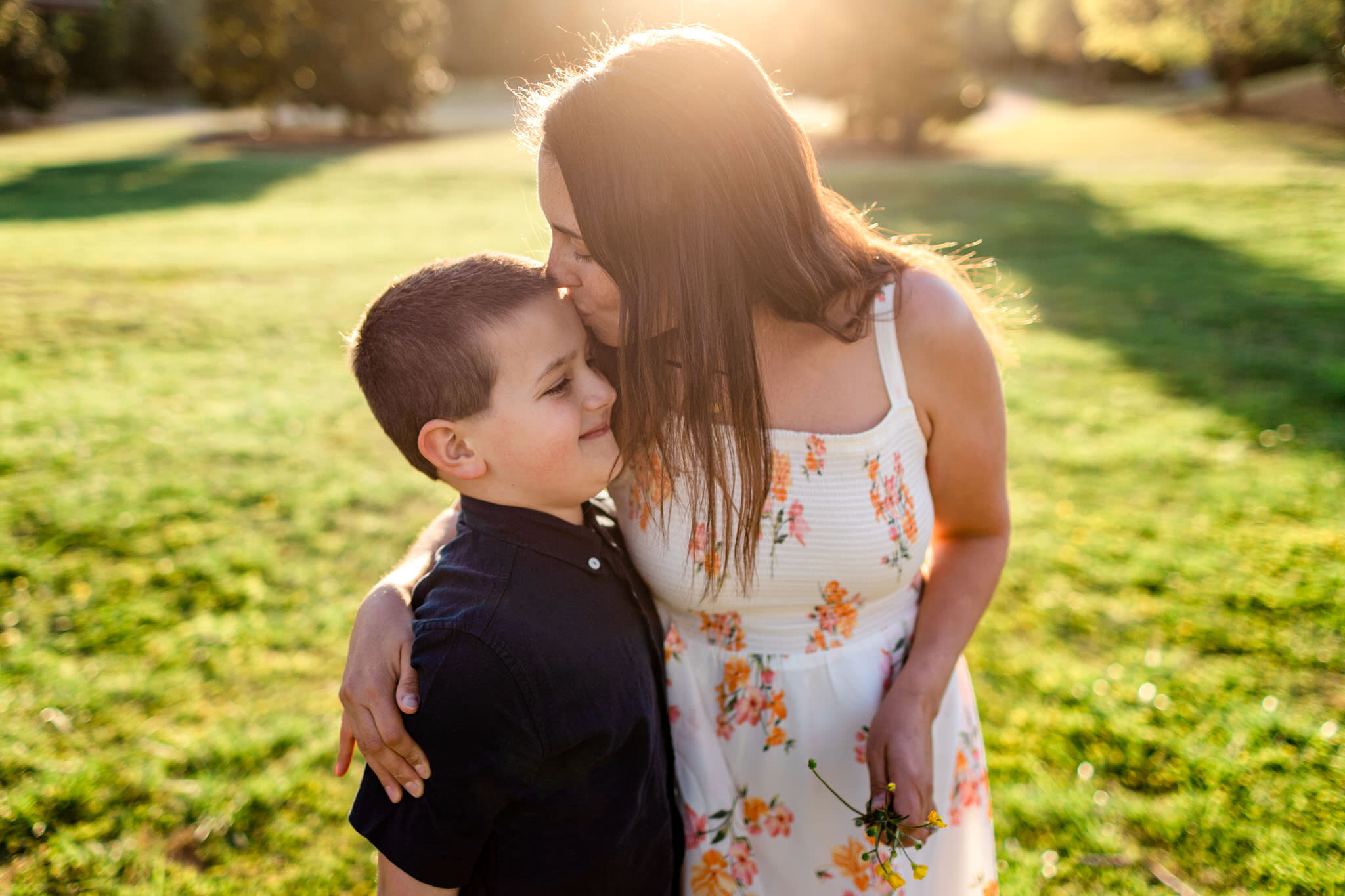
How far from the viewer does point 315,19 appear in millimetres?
28484

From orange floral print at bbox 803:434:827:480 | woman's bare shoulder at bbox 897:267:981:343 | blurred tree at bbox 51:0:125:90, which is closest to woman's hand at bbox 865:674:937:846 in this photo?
orange floral print at bbox 803:434:827:480

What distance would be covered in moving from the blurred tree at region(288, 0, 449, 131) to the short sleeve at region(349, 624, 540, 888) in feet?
101

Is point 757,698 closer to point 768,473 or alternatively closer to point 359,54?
point 768,473

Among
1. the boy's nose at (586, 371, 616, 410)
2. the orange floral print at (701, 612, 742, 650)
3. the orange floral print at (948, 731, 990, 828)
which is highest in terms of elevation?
the boy's nose at (586, 371, 616, 410)

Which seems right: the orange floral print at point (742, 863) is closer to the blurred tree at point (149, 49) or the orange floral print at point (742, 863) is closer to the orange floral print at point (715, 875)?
the orange floral print at point (715, 875)

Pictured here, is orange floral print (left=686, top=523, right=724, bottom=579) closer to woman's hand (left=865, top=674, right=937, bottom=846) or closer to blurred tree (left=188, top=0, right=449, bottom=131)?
woman's hand (left=865, top=674, right=937, bottom=846)

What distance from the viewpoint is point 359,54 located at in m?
28.1

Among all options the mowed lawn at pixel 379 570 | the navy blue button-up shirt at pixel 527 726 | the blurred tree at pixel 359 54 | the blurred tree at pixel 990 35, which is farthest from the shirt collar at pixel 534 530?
the blurred tree at pixel 990 35

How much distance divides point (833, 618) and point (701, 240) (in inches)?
31.1

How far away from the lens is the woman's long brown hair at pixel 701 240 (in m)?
1.48

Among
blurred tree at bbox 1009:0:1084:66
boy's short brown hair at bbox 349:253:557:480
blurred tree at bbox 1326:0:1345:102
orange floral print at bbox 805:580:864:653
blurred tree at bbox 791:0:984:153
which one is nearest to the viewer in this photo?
boy's short brown hair at bbox 349:253:557:480

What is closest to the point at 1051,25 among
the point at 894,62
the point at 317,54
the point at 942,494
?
the point at 894,62

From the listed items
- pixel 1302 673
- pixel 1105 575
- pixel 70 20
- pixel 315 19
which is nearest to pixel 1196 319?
pixel 1105 575

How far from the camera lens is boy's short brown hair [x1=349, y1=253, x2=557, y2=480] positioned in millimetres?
1498
